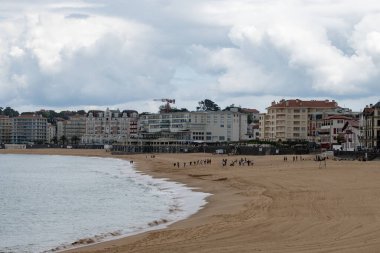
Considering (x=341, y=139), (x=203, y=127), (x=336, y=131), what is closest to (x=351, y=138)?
(x=341, y=139)

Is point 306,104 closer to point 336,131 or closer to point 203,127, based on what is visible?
point 203,127

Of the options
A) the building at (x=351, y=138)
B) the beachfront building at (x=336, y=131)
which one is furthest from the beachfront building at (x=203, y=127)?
the building at (x=351, y=138)

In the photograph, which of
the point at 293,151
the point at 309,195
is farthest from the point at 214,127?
the point at 309,195

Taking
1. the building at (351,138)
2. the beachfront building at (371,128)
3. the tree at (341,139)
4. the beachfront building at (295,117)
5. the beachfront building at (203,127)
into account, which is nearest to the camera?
the beachfront building at (371,128)

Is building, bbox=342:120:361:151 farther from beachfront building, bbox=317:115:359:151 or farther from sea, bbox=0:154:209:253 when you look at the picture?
sea, bbox=0:154:209:253

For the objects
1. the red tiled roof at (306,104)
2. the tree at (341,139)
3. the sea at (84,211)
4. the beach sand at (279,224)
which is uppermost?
the red tiled roof at (306,104)

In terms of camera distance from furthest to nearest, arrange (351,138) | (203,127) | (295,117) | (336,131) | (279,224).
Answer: (203,127)
(295,117)
(336,131)
(351,138)
(279,224)

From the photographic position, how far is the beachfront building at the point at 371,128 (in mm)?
92500

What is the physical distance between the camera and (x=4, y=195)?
45875 mm

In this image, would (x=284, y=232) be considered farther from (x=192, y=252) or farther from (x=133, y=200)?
(x=133, y=200)

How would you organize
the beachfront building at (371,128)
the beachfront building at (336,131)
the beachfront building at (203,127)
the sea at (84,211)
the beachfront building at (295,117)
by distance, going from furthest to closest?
1. the beachfront building at (203,127)
2. the beachfront building at (295,117)
3. the beachfront building at (336,131)
4. the beachfront building at (371,128)
5. the sea at (84,211)

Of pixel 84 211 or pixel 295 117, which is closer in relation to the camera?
pixel 84 211

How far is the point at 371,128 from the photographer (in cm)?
9438

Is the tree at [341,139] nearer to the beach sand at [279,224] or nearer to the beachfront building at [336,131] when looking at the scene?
the beachfront building at [336,131]
